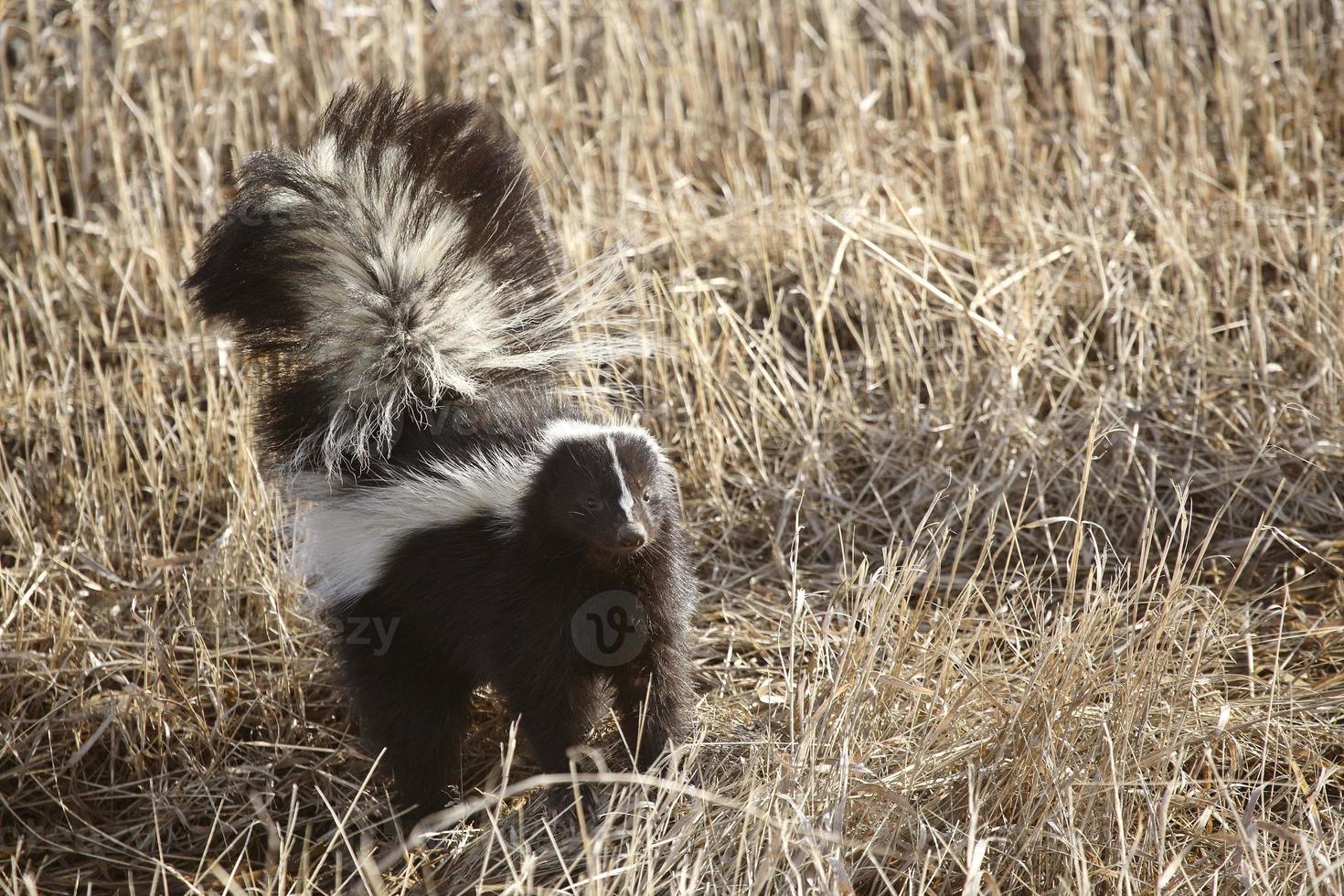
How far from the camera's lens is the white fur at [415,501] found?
355cm

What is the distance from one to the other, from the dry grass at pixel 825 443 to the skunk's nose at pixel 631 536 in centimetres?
Result: 43

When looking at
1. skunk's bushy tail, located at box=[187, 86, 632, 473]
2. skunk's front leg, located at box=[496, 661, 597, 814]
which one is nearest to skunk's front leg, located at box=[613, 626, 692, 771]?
skunk's front leg, located at box=[496, 661, 597, 814]

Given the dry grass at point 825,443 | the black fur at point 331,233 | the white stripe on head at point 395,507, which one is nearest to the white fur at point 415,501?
the white stripe on head at point 395,507

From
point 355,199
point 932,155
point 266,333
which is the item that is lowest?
point 932,155

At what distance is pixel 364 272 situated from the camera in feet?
11.8

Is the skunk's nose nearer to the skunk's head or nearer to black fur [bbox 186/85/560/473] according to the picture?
the skunk's head

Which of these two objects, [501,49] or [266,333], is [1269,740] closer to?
[266,333]

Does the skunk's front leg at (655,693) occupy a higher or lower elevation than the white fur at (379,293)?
lower

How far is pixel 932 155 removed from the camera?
6402 mm

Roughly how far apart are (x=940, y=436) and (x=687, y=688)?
1722mm

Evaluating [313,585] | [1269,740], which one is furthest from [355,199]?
[1269,740]

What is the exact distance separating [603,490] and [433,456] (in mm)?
511

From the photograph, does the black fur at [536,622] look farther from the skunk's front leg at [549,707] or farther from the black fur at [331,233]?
the black fur at [331,233]

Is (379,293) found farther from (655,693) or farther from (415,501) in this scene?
(655,693)
